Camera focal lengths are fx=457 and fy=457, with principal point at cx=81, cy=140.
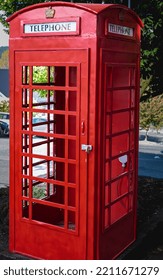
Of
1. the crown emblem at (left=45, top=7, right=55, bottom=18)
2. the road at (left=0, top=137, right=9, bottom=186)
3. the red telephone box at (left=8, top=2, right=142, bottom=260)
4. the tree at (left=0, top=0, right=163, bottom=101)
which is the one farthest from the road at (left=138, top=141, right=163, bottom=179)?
the crown emblem at (left=45, top=7, right=55, bottom=18)

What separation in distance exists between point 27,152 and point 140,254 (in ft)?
6.02

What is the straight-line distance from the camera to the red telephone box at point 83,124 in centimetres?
444

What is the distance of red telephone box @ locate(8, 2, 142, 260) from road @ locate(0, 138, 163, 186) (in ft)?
24.0

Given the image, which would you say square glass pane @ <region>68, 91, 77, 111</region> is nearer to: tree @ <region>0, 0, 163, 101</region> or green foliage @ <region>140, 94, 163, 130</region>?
tree @ <region>0, 0, 163, 101</region>

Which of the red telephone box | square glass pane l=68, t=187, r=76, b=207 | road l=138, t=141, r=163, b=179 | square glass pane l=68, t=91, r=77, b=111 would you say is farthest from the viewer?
road l=138, t=141, r=163, b=179

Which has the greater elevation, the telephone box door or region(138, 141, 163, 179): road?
the telephone box door

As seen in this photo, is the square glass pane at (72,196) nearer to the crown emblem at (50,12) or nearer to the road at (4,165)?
the crown emblem at (50,12)

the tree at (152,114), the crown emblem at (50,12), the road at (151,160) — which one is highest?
the crown emblem at (50,12)

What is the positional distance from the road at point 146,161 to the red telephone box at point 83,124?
7.30 metres

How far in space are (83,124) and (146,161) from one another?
19095 mm

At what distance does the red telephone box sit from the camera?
14.6 ft

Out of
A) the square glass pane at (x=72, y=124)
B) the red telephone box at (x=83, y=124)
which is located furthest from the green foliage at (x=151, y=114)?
the red telephone box at (x=83, y=124)

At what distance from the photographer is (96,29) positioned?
14.2ft

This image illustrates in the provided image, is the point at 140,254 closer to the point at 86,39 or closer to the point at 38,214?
the point at 38,214
